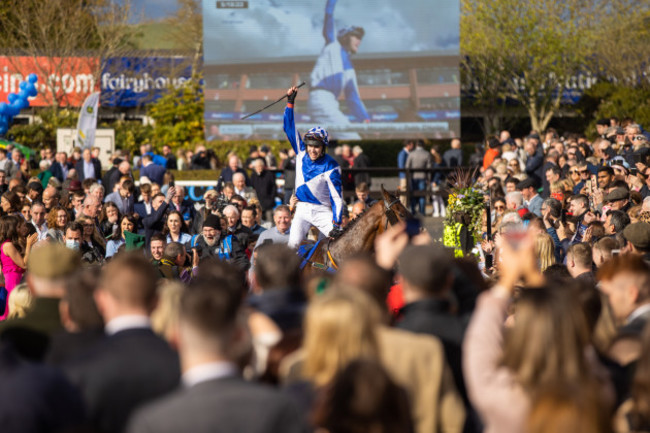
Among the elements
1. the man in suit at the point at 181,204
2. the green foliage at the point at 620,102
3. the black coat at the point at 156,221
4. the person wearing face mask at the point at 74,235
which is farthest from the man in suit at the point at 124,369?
the green foliage at the point at 620,102

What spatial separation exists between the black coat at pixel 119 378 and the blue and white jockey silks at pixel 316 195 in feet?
22.9

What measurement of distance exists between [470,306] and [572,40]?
3154 centimetres

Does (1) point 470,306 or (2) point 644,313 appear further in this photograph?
(1) point 470,306

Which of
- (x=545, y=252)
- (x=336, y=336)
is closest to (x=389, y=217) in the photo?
(x=545, y=252)

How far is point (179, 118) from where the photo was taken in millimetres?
36094

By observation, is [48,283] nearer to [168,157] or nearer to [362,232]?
[362,232]

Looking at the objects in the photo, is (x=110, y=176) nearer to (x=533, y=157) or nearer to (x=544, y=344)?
(x=533, y=157)

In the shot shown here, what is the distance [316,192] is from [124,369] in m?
7.26

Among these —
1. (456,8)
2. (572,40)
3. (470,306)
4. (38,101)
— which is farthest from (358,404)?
(38,101)

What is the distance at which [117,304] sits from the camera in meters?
4.27

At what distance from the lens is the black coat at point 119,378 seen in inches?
159

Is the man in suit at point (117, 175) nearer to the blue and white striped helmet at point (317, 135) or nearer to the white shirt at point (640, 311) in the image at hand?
the blue and white striped helmet at point (317, 135)


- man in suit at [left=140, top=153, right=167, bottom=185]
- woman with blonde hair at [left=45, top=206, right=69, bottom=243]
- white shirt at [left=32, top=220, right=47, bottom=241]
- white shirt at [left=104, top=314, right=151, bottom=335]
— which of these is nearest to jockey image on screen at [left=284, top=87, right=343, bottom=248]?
woman with blonde hair at [left=45, top=206, right=69, bottom=243]

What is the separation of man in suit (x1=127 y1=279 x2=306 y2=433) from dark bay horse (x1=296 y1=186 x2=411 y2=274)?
6.01 m
